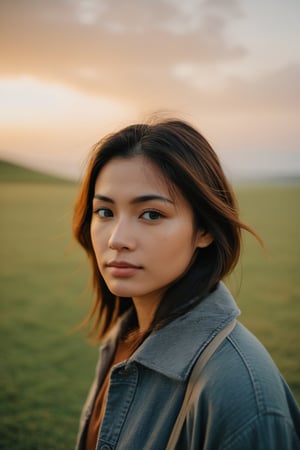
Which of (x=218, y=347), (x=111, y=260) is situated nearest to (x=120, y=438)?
(x=218, y=347)

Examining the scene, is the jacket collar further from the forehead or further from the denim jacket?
the forehead

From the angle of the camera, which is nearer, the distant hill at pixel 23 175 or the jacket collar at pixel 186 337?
the jacket collar at pixel 186 337

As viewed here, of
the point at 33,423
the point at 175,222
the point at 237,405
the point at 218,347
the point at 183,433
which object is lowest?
the point at 33,423

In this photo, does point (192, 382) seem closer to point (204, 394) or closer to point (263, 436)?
point (204, 394)

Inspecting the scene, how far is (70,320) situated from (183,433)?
4.33 metres

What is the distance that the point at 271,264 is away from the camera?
7.88 meters

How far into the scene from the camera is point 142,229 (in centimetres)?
145

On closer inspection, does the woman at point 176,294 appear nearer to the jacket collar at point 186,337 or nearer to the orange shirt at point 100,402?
the jacket collar at point 186,337

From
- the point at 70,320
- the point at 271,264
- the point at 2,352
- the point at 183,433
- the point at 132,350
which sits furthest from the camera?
the point at 271,264

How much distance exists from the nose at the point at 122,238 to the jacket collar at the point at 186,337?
0.35 meters

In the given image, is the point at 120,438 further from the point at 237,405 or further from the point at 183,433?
the point at 237,405

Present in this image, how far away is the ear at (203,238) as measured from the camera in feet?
5.20

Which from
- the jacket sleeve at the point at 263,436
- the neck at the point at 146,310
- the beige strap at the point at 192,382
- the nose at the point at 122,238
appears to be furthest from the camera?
the neck at the point at 146,310

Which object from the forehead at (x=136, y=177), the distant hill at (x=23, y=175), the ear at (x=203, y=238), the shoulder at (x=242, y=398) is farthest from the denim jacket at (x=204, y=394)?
the distant hill at (x=23, y=175)
